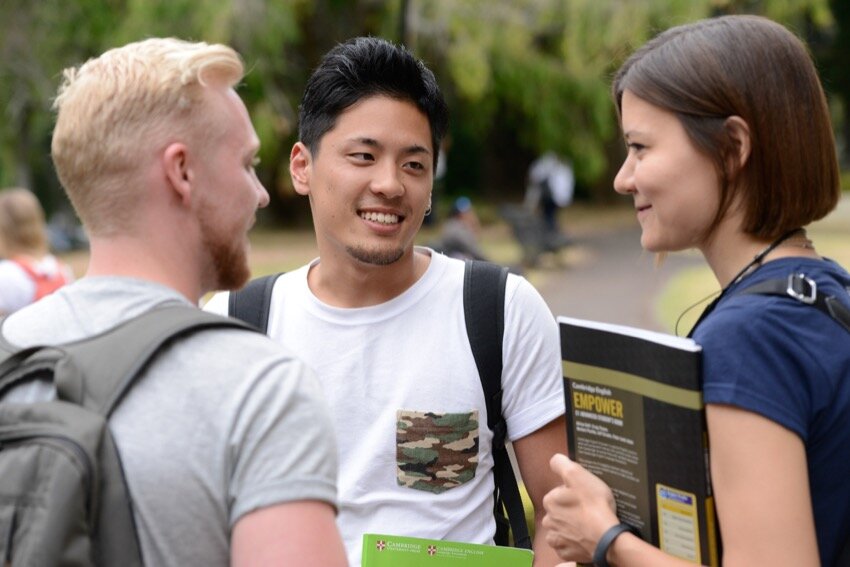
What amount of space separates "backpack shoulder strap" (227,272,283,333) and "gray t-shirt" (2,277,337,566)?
129 centimetres

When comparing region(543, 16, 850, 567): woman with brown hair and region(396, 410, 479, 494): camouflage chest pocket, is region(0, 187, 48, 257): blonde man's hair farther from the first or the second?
region(543, 16, 850, 567): woman with brown hair

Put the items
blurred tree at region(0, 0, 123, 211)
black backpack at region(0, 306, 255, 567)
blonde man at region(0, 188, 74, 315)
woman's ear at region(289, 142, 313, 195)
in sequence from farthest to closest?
blurred tree at region(0, 0, 123, 211)
blonde man at region(0, 188, 74, 315)
woman's ear at region(289, 142, 313, 195)
black backpack at region(0, 306, 255, 567)

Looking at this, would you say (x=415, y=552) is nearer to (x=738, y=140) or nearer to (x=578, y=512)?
(x=578, y=512)

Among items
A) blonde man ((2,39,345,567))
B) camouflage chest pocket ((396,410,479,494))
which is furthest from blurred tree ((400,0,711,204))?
blonde man ((2,39,345,567))

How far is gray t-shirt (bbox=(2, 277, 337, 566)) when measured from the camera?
175cm

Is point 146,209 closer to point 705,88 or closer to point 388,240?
point 705,88

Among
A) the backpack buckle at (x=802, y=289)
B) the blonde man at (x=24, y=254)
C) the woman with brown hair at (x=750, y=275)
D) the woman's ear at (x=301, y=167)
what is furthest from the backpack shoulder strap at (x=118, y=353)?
the blonde man at (x=24, y=254)

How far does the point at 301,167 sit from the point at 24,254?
4742mm

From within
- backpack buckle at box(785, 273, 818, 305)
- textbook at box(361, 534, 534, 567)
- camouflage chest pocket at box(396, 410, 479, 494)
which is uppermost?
backpack buckle at box(785, 273, 818, 305)

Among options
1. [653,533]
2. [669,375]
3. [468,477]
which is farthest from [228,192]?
[468,477]

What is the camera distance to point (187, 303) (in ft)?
6.37

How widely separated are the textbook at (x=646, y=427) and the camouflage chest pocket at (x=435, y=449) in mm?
610

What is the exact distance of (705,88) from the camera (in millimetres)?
2145

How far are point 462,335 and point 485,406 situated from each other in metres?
0.18
